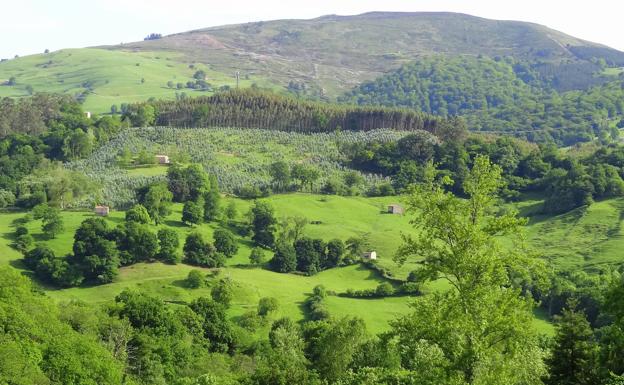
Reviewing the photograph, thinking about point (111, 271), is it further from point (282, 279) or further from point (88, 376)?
point (88, 376)

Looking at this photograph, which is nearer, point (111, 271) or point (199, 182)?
point (111, 271)

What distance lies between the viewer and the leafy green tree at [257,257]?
103750 millimetres

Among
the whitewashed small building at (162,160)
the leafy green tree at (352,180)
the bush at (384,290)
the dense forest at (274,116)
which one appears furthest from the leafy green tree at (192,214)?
the dense forest at (274,116)

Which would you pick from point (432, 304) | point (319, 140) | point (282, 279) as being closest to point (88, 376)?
point (432, 304)

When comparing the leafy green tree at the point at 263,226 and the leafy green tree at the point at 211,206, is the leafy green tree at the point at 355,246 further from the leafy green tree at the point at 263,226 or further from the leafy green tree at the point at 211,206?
the leafy green tree at the point at 211,206

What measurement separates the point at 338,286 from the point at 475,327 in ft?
230

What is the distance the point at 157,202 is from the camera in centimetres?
11338

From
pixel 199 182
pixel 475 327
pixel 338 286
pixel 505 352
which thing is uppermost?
pixel 475 327

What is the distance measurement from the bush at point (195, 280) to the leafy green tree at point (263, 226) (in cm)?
2092

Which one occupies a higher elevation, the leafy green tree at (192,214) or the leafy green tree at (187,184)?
the leafy green tree at (187,184)

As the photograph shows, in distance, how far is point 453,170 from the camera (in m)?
147

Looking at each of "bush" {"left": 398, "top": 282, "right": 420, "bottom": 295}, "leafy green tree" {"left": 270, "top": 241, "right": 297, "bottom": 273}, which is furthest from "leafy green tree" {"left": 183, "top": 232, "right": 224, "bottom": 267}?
"bush" {"left": 398, "top": 282, "right": 420, "bottom": 295}

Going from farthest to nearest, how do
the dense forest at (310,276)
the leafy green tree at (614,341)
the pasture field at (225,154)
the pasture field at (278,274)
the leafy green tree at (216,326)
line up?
the pasture field at (225,154)
the pasture field at (278,274)
the leafy green tree at (216,326)
the leafy green tree at (614,341)
the dense forest at (310,276)

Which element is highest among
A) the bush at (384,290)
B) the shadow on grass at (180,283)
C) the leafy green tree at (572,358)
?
the leafy green tree at (572,358)
